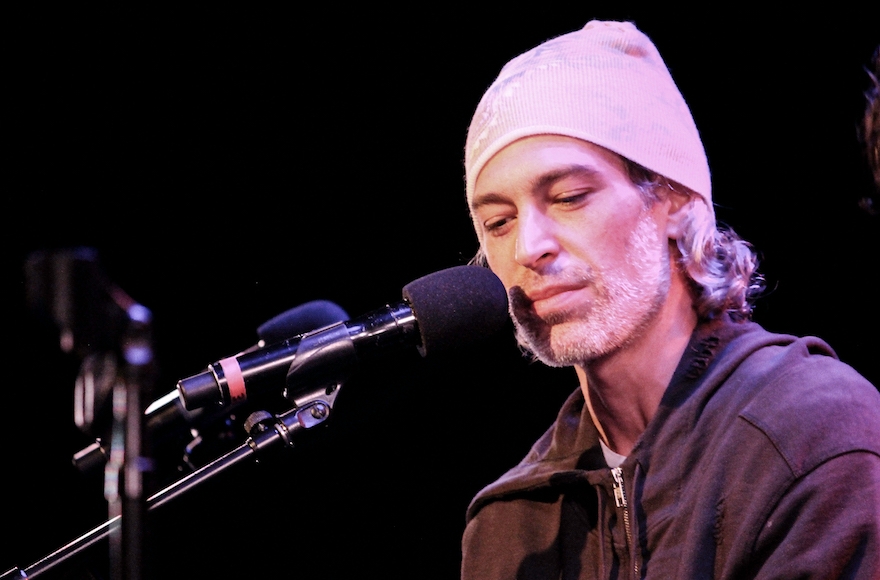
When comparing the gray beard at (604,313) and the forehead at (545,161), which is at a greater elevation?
the forehead at (545,161)

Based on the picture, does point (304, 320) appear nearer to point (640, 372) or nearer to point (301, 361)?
point (301, 361)

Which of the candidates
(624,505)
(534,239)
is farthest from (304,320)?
(624,505)

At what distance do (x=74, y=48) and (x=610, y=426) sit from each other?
2.59 meters

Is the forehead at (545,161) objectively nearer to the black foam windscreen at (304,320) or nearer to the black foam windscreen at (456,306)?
the black foam windscreen at (456,306)

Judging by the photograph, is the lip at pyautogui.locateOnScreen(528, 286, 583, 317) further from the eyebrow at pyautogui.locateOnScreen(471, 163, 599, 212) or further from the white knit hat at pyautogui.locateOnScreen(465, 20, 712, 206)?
the white knit hat at pyautogui.locateOnScreen(465, 20, 712, 206)

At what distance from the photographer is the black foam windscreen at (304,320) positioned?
1.95 metres

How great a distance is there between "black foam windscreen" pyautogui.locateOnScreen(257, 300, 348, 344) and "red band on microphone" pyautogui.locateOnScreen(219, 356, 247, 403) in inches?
16.6

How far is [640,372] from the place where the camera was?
2330 millimetres

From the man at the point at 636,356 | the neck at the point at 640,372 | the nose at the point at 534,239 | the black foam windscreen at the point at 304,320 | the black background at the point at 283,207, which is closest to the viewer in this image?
the man at the point at 636,356

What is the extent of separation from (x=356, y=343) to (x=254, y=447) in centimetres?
28

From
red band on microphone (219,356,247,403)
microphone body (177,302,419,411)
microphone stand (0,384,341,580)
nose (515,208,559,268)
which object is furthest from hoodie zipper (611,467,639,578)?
red band on microphone (219,356,247,403)

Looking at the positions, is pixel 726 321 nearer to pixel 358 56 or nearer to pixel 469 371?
pixel 469 371

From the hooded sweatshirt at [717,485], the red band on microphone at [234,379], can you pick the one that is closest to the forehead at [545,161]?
the hooded sweatshirt at [717,485]

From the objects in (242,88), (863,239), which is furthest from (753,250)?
(242,88)
